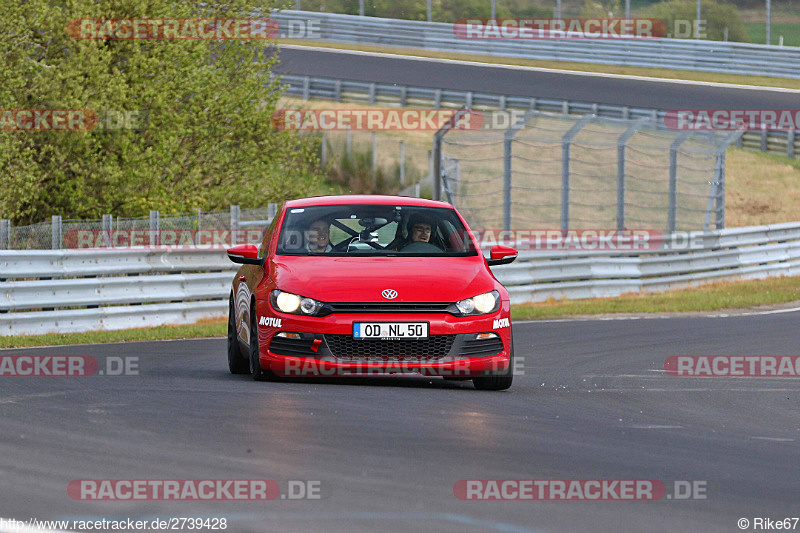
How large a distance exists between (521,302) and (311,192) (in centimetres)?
783

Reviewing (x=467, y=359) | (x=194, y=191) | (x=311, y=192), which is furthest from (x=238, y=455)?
(x=311, y=192)

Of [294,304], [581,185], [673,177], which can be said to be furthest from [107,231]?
[581,185]

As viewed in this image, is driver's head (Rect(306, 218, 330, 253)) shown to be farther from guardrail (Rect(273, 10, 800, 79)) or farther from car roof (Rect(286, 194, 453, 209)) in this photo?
guardrail (Rect(273, 10, 800, 79))

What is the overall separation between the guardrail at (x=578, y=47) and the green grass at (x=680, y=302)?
63.9ft

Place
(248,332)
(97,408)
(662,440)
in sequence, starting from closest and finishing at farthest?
(662,440), (97,408), (248,332)

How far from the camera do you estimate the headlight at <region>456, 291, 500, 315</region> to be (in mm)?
9883

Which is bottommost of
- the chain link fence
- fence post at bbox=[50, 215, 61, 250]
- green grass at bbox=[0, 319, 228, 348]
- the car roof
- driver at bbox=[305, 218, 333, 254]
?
the chain link fence

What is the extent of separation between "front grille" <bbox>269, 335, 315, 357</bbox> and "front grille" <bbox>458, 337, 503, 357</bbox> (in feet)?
3.58

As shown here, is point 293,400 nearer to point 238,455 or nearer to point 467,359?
point 467,359

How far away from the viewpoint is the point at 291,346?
9898 mm

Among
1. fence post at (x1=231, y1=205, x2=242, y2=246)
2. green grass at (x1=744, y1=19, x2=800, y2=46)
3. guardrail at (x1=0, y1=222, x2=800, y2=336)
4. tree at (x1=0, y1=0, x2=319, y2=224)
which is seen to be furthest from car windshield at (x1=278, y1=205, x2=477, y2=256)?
green grass at (x1=744, y1=19, x2=800, y2=46)

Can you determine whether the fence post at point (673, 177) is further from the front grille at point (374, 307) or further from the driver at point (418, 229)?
the front grille at point (374, 307)

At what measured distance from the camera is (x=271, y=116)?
26000mm

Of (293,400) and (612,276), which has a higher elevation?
(293,400)
